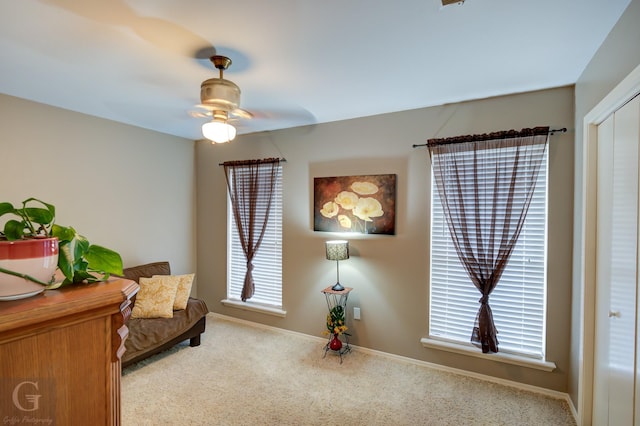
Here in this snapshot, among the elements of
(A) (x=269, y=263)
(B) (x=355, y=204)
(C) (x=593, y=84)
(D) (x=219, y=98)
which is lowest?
(A) (x=269, y=263)

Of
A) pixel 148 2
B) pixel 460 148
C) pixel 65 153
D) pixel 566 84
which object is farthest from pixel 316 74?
pixel 65 153

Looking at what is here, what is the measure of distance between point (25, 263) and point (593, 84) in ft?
9.96

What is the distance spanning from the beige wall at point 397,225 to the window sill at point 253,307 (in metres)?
0.08

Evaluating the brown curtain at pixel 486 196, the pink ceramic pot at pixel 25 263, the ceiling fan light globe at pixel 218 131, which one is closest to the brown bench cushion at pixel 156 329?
the ceiling fan light globe at pixel 218 131

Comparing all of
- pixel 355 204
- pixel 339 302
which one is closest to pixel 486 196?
pixel 355 204

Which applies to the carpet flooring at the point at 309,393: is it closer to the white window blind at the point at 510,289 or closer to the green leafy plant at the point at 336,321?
the green leafy plant at the point at 336,321

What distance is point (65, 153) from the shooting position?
328 cm

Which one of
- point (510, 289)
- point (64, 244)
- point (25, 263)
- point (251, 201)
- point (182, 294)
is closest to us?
point (25, 263)

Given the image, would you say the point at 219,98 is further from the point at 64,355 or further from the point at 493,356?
the point at 493,356

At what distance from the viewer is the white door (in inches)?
64.6

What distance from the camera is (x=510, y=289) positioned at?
9.20 ft

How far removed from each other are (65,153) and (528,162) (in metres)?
4.53

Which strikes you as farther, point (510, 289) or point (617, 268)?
point (510, 289)

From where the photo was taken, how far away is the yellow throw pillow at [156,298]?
3336 millimetres
